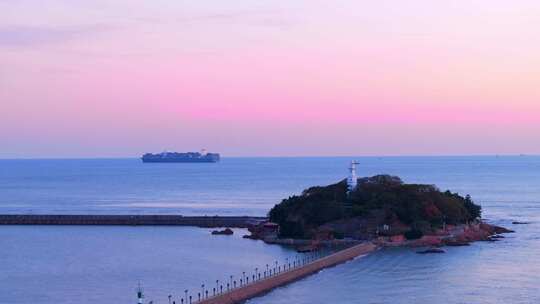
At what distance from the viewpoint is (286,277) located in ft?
165

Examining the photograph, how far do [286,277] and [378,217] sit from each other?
24809 millimetres

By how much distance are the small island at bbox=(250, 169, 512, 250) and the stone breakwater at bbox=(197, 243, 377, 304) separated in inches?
244

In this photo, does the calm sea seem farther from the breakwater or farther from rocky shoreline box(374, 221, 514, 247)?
the breakwater

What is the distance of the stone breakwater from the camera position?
4341 centimetres

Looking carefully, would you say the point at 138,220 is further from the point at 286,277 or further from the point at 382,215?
the point at 286,277

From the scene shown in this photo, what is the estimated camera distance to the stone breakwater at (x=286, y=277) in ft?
142

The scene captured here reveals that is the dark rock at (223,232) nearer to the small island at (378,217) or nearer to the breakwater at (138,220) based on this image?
the small island at (378,217)

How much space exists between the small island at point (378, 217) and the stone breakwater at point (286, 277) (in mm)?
6205

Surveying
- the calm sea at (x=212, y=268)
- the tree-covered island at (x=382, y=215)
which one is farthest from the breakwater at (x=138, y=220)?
the tree-covered island at (x=382, y=215)

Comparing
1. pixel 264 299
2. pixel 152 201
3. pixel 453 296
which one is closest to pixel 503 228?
pixel 453 296

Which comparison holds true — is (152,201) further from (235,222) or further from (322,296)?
(322,296)

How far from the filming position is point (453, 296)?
46.4 m

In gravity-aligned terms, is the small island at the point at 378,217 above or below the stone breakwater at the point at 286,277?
above

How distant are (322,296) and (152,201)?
90751 millimetres
